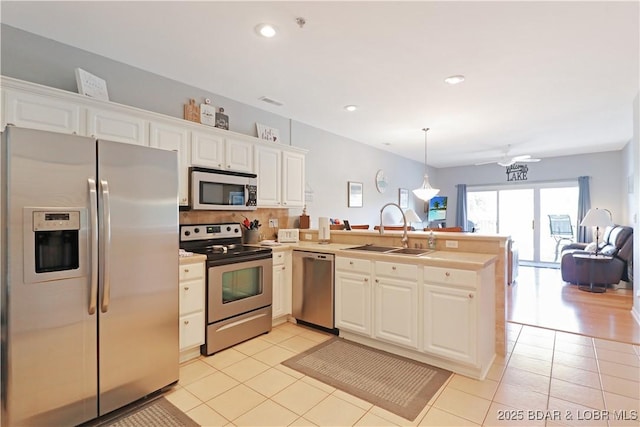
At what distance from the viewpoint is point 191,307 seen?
107 inches

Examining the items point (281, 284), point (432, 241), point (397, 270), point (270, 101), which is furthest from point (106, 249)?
point (432, 241)

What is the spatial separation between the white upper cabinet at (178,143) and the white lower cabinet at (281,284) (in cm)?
114

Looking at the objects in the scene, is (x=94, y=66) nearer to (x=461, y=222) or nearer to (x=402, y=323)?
(x=402, y=323)

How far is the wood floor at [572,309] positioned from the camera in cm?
349

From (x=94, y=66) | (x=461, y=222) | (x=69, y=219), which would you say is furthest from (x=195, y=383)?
(x=461, y=222)

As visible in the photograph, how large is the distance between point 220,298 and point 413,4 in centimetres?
275

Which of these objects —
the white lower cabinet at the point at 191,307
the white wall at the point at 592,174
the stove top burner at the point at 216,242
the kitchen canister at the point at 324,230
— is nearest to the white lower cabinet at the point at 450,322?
the kitchen canister at the point at 324,230

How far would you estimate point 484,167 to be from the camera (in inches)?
344

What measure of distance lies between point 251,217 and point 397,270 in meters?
2.01

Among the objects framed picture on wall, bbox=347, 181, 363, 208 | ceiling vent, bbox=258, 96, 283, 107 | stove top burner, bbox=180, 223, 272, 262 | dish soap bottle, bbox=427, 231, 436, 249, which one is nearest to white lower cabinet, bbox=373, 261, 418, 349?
dish soap bottle, bbox=427, 231, 436, 249

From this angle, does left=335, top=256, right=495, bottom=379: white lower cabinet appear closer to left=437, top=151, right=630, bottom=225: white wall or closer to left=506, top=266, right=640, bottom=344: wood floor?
left=506, top=266, right=640, bottom=344: wood floor

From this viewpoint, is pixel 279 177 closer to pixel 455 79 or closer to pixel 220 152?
pixel 220 152

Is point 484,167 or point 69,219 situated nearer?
point 69,219

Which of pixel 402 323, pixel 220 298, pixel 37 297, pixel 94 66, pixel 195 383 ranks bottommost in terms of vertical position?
pixel 195 383
